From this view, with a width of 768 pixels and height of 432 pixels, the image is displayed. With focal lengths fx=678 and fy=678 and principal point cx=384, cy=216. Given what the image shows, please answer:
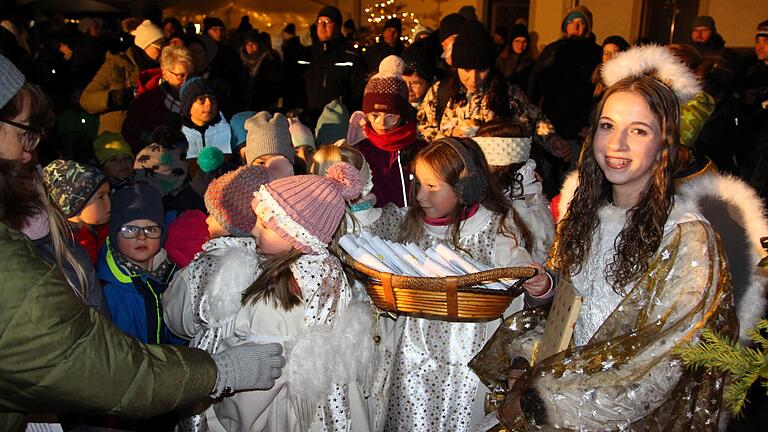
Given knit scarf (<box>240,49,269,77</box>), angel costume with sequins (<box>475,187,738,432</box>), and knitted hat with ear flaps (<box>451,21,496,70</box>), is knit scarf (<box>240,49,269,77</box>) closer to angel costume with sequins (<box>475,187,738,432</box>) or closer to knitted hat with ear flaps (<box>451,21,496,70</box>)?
knitted hat with ear flaps (<box>451,21,496,70</box>)

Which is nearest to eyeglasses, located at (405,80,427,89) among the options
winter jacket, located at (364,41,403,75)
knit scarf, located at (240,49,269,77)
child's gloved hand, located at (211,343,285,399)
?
winter jacket, located at (364,41,403,75)

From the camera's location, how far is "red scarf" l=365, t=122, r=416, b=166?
15.8ft

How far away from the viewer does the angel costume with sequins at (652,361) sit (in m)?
2.16

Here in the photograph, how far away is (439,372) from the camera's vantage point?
340cm

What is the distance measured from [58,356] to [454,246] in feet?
7.03

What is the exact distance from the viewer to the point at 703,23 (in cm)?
930

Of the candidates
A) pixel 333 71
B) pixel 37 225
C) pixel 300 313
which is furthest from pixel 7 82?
pixel 333 71

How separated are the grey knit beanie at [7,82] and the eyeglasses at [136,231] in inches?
62.5

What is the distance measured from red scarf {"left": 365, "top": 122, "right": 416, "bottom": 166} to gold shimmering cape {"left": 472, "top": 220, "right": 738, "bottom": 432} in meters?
2.71

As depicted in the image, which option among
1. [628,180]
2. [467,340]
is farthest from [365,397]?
[628,180]

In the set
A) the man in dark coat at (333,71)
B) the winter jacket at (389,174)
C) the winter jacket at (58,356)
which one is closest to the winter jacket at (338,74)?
the man in dark coat at (333,71)

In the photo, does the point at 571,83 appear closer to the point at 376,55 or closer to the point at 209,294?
the point at 376,55

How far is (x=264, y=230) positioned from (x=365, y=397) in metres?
0.94

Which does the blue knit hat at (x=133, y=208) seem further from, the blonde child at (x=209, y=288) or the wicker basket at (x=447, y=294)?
the wicker basket at (x=447, y=294)
